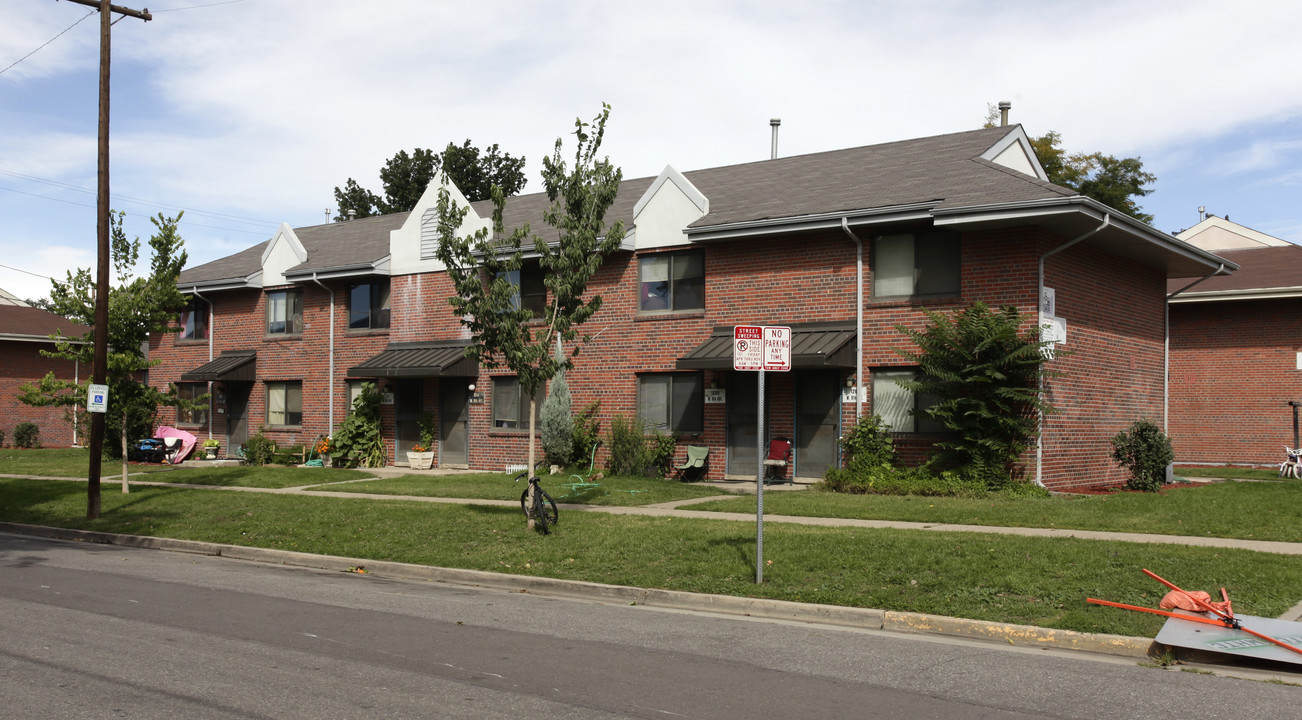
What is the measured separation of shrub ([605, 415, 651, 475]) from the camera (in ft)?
70.2

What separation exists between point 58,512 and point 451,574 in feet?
31.8

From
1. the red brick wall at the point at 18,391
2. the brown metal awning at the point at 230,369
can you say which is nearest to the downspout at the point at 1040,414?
the brown metal awning at the point at 230,369

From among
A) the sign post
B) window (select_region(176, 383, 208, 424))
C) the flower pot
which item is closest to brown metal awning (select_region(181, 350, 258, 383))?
window (select_region(176, 383, 208, 424))

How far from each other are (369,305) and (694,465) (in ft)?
37.2

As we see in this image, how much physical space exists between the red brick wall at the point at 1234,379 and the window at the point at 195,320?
1100 inches

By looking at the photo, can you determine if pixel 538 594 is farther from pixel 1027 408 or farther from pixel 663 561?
pixel 1027 408

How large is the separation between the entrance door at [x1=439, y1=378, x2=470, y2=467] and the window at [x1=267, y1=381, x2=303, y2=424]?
18.3 ft

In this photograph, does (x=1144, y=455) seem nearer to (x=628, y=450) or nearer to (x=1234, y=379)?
(x=1234, y=379)

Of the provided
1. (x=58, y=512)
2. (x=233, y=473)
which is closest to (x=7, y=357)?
(x=233, y=473)

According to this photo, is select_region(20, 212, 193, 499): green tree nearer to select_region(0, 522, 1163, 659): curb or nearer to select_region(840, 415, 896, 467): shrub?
select_region(0, 522, 1163, 659): curb

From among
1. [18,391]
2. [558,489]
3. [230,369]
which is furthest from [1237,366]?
[18,391]

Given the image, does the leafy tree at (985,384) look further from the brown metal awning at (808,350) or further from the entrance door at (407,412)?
the entrance door at (407,412)

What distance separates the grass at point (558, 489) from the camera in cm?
1747

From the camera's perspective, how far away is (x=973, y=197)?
692 inches
